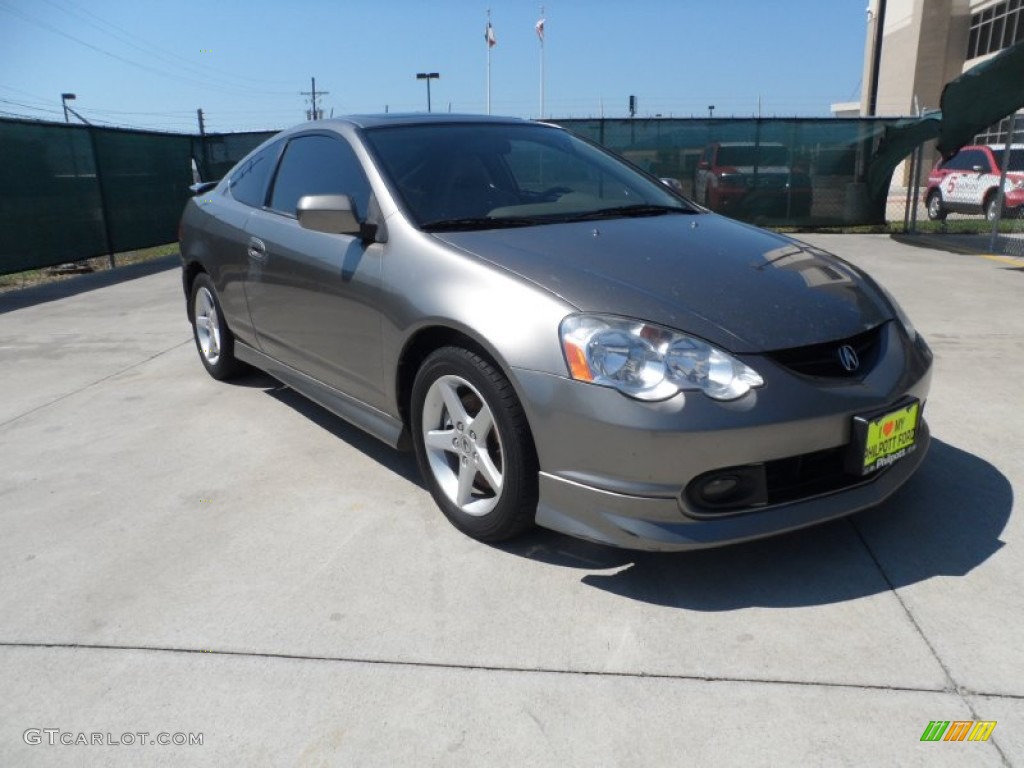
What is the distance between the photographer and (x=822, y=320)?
2.71 metres

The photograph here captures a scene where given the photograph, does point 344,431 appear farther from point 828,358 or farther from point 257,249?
point 828,358

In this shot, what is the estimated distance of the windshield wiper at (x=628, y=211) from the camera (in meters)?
3.51

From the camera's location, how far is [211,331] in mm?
5164

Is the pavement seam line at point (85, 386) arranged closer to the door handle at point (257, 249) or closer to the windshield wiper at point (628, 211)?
the door handle at point (257, 249)

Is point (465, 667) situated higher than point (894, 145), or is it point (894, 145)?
point (894, 145)

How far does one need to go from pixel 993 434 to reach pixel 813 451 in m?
1.97

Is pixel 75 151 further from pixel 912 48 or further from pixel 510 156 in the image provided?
pixel 912 48

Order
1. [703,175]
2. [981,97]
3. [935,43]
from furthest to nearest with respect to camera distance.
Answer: [935,43], [703,175], [981,97]

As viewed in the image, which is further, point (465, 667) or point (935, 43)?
point (935, 43)

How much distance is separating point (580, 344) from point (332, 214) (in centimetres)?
133

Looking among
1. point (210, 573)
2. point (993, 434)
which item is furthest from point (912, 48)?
point (210, 573)

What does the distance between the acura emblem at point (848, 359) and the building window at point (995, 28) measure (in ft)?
114

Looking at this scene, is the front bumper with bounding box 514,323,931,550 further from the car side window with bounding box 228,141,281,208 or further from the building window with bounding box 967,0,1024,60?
the building window with bounding box 967,0,1024,60

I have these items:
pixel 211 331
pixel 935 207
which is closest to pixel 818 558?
pixel 211 331
